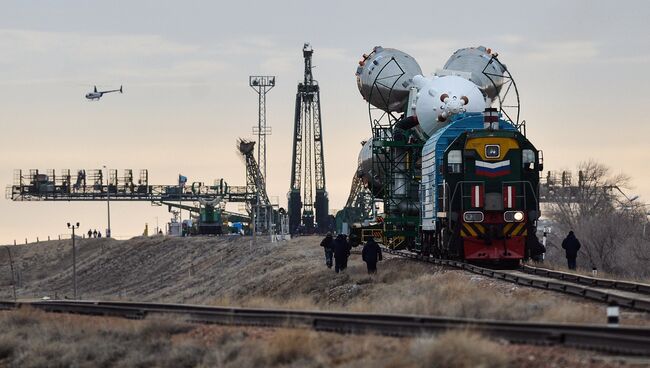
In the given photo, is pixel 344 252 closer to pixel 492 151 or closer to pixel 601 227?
pixel 492 151

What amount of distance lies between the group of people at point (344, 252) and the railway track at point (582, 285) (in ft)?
6.56

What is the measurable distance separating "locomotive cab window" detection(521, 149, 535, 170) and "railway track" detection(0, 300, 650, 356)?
12.8 meters

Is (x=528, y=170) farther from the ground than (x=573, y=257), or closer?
farther from the ground

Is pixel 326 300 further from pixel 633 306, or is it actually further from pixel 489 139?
pixel 633 306

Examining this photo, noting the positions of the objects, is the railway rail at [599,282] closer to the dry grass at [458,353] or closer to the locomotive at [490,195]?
the locomotive at [490,195]

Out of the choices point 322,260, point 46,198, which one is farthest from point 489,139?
point 46,198

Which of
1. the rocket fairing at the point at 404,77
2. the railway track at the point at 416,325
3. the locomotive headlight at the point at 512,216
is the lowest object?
the railway track at the point at 416,325

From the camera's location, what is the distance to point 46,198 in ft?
412

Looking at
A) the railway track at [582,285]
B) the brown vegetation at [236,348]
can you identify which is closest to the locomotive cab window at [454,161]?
the railway track at [582,285]

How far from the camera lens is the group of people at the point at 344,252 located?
35812 mm

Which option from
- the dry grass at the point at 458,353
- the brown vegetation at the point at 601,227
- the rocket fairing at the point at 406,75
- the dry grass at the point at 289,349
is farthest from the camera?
the brown vegetation at the point at 601,227

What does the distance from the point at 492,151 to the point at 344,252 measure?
6.41 meters

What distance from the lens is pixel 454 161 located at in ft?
111

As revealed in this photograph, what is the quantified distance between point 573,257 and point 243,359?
78.6 ft
